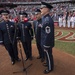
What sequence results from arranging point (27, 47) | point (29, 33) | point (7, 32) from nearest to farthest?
point (7, 32) < point (29, 33) < point (27, 47)

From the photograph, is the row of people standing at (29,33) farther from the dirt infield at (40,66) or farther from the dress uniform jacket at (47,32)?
the dirt infield at (40,66)

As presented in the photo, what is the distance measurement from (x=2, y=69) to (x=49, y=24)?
2.77m

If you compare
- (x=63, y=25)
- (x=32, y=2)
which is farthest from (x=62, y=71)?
(x=32, y=2)

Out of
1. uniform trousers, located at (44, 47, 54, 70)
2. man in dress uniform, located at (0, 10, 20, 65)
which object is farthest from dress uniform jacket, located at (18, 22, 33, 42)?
uniform trousers, located at (44, 47, 54, 70)

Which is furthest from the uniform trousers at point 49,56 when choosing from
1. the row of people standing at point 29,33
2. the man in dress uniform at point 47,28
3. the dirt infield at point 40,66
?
the dirt infield at point 40,66

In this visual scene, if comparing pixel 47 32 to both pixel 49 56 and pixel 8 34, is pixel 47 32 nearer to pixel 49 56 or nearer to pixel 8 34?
pixel 49 56

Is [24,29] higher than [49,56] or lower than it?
higher

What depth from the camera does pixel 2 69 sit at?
24.7 feet

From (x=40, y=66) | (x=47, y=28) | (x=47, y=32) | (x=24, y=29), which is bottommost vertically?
(x=40, y=66)

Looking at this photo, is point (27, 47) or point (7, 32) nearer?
point (7, 32)

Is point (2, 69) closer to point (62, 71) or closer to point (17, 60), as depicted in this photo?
point (17, 60)

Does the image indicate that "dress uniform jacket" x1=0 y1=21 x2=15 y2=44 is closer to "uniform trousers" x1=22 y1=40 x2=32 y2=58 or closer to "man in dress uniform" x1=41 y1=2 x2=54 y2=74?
"uniform trousers" x1=22 y1=40 x2=32 y2=58

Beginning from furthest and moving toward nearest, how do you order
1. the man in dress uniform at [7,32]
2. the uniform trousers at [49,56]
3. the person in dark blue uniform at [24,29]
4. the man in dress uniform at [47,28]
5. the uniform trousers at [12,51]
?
the person in dark blue uniform at [24,29], the uniform trousers at [12,51], the man in dress uniform at [7,32], the uniform trousers at [49,56], the man in dress uniform at [47,28]

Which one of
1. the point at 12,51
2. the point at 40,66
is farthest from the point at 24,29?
the point at 40,66
